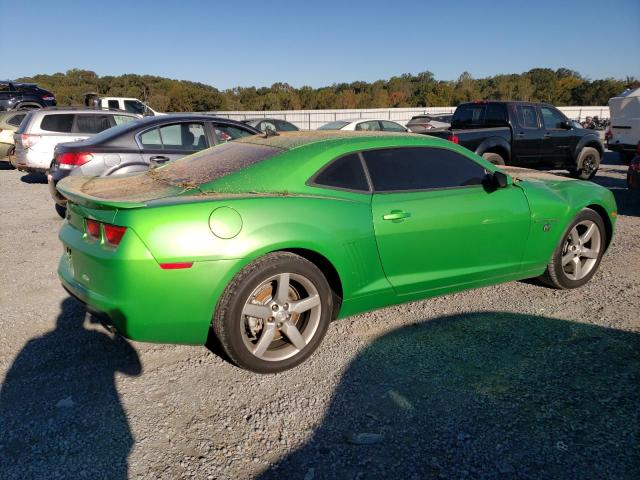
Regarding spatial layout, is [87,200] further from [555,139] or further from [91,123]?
[555,139]

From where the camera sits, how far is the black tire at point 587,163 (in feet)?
35.1

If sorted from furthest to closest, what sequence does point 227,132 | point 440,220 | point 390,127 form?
point 390,127
point 227,132
point 440,220

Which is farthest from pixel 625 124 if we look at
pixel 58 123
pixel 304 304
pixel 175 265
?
pixel 175 265

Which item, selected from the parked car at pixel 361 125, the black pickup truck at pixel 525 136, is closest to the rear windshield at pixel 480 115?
the black pickup truck at pixel 525 136

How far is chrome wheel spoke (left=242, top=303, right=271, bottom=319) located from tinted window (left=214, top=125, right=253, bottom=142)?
477 centimetres

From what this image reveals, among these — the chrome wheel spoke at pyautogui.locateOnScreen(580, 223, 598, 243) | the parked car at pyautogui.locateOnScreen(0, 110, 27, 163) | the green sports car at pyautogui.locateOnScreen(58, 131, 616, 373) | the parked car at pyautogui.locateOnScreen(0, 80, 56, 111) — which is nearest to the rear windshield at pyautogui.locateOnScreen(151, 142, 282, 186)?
the green sports car at pyautogui.locateOnScreen(58, 131, 616, 373)

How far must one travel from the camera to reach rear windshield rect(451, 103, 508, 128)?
9758 mm

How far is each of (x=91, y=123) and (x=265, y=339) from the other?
9071mm

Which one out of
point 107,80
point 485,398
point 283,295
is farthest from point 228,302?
point 107,80

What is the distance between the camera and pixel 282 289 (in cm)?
304

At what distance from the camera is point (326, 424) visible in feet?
8.50

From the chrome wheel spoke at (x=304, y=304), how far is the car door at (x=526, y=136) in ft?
25.6

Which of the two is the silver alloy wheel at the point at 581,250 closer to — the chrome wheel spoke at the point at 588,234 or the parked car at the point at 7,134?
the chrome wheel spoke at the point at 588,234

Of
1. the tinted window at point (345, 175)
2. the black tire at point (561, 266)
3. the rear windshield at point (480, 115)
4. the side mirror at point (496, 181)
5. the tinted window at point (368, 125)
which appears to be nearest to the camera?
the tinted window at point (345, 175)
